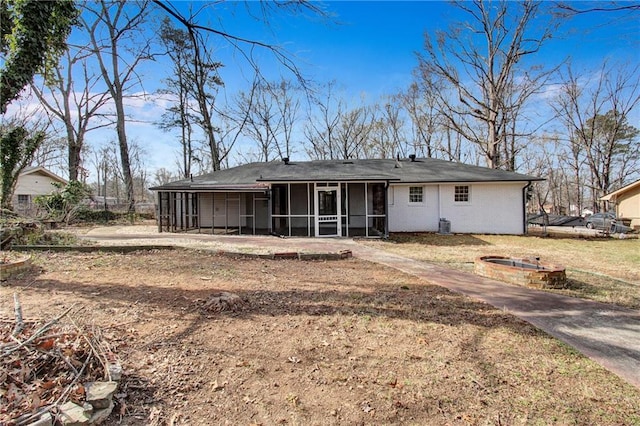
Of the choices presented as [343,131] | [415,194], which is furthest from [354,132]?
[415,194]

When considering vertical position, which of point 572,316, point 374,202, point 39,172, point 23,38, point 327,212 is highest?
point 39,172

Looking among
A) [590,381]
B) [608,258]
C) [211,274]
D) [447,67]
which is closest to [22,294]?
[211,274]

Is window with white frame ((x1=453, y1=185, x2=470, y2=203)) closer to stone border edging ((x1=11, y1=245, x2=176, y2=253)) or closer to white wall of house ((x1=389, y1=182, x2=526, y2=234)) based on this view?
white wall of house ((x1=389, y1=182, x2=526, y2=234))

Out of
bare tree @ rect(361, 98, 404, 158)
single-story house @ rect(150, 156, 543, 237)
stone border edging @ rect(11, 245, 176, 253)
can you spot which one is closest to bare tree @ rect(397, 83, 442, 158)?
bare tree @ rect(361, 98, 404, 158)

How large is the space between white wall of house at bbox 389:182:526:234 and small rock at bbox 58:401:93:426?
1408cm

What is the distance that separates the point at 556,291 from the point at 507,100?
2164 cm

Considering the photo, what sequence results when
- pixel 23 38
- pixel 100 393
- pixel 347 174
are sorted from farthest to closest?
pixel 347 174 < pixel 23 38 < pixel 100 393

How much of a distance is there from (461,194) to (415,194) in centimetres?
211

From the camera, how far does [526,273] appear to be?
576 centimetres

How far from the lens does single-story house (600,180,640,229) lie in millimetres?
19641

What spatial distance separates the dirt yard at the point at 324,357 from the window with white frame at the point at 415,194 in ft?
33.7

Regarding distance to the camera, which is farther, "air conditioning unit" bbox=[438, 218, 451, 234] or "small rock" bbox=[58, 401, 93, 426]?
"air conditioning unit" bbox=[438, 218, 451, 234]

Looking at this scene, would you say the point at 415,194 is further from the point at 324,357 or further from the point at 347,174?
the point at 324,357

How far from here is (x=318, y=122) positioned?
3212 centimetres
